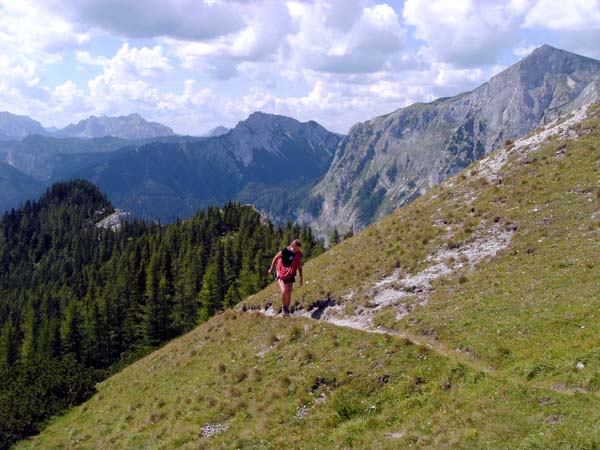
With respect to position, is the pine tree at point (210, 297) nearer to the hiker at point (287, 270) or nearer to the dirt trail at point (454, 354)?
the hiker at point (287, 270)

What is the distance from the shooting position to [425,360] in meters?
16.2

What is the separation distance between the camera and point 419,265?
83.8ft

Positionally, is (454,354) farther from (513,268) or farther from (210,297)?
(210,297)

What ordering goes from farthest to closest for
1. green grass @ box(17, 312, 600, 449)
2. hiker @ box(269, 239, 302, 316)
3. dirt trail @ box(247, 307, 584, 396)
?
hiker @ box(269, 239, 302, 316) → dirt trail @ box(247, 307, 584, 396) → green grass @ box(17, 312, 600, 449)


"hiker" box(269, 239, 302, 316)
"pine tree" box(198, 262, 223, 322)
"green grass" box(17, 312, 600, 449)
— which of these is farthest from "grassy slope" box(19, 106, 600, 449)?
"pine tree" box(198, 262, 223, 322)

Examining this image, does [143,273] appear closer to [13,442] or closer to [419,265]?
[13,442]

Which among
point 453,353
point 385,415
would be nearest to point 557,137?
point 453,353

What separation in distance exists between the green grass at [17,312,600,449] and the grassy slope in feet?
0.19

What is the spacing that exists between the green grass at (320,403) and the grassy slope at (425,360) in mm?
57

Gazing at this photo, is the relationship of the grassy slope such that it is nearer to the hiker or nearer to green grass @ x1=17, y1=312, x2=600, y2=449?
green grass @ x1=17, y1=312, x2=600, y2=449

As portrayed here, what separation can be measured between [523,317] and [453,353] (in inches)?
124

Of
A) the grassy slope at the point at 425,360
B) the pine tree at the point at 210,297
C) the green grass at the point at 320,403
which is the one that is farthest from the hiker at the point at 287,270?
the pine tree at the point at 210,297

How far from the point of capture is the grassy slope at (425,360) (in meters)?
12.5

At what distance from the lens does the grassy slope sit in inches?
492
